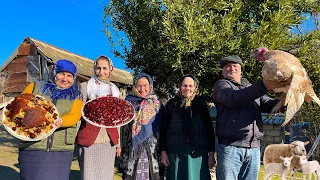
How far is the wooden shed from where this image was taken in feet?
40.0

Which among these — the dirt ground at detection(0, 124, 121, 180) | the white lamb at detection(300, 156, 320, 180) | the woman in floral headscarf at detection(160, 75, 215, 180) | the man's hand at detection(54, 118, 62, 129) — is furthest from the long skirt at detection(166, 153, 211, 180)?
the dirt ground at detection(0, 124, 121, 180)

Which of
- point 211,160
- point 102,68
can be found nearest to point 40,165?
point 102,68

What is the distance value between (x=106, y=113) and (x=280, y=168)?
3.16 meters

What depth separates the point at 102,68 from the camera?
10.8 feet

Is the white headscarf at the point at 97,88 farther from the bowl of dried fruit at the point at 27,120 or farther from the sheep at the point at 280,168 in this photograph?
the sheep at the point at 280,168

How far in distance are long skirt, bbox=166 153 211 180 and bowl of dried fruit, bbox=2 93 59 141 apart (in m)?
1.43

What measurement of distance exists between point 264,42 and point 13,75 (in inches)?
566

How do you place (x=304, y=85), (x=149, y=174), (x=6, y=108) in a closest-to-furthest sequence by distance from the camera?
1. (x=304, y=85)
2. (x=6, y=108)
3. (x=149, y=174)

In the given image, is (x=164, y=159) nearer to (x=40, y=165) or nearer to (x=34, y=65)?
(x=40, y=165)

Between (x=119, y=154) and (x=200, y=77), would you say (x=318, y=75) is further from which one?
(x=119, y=154)

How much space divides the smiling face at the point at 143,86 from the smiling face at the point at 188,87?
456 millimetres

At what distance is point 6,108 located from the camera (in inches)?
102

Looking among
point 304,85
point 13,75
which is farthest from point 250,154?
point 13,75

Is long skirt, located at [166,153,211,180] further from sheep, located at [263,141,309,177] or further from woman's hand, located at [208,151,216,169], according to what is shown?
sheep, located at [263,141,309,177]
